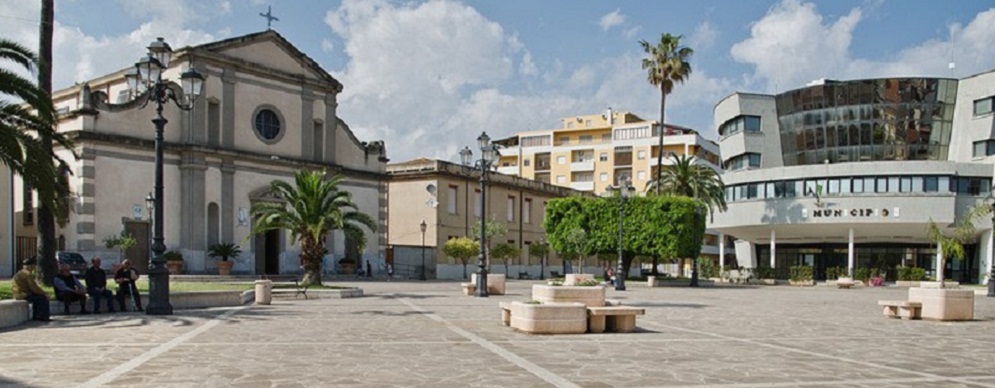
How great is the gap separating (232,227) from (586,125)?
6465 centimetres

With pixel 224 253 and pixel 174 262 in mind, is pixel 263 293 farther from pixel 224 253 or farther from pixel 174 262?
pixel 224 253

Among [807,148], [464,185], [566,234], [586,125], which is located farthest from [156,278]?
[586,125]

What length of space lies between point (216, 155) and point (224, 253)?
4857 mm

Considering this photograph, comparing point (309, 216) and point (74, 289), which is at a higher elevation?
point (309, 216)

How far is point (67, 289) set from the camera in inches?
685

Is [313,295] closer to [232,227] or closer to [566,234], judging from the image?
[232,227]

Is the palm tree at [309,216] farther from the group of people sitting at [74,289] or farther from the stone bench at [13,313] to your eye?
the stone bench at [13,313]

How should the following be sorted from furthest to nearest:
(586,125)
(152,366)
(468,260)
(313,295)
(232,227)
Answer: (586,125) < (468,260) < (232,227) < (313,295) < (152,366)

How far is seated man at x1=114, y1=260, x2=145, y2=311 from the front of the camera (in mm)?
18469

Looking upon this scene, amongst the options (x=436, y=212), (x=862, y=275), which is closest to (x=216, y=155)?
(x=436, y=212)

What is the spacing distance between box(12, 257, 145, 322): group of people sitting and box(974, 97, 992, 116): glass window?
2292 inches

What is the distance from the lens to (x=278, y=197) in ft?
141

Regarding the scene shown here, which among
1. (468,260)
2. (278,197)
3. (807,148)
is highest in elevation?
(807,148)

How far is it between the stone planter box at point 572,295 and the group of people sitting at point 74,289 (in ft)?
31.1
